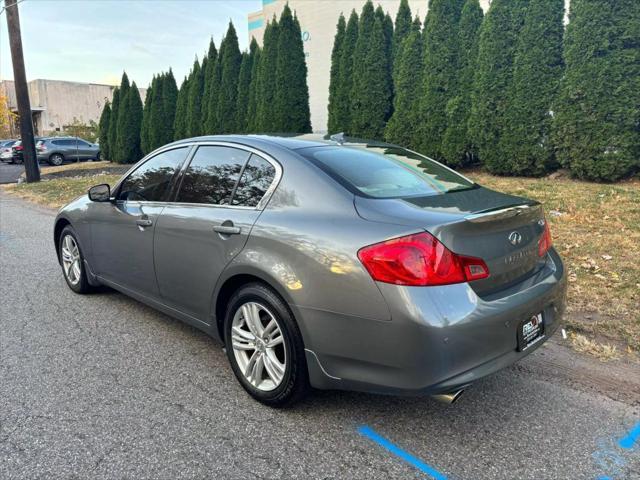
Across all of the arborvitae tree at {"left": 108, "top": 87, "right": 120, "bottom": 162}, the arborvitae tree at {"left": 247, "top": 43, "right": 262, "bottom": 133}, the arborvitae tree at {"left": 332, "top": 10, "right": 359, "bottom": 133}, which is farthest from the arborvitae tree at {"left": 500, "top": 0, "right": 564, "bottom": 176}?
the arborvitae tree at {"left": 108, "top": 87, "right": 120, "bottom": 162}

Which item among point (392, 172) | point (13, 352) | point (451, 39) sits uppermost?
point (451, 39)

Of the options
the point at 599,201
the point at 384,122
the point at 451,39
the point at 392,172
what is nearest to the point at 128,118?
the point at 384,122

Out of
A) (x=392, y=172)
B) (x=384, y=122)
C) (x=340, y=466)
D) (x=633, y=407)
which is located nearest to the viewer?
(x=340, y=466)

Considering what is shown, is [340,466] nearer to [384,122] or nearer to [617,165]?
[617,165]

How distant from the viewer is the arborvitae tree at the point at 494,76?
9.89 meters

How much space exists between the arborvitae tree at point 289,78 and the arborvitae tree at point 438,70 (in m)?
5.02

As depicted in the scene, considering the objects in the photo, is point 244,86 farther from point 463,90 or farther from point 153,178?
point 153,178

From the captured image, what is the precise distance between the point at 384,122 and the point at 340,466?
38.3ft

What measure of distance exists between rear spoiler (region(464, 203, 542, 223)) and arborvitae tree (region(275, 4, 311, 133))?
13097mm

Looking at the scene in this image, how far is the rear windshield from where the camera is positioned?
2816 millimetres

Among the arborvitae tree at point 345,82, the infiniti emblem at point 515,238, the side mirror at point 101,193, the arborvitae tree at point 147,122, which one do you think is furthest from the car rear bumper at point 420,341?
the arborvitae tree at point 147,122

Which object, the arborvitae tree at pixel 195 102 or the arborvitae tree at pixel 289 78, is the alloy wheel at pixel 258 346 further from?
the arborvitae tree at pixel 195 102

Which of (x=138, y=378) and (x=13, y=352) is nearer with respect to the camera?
(x=138, y=378)

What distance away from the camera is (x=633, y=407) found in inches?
110
